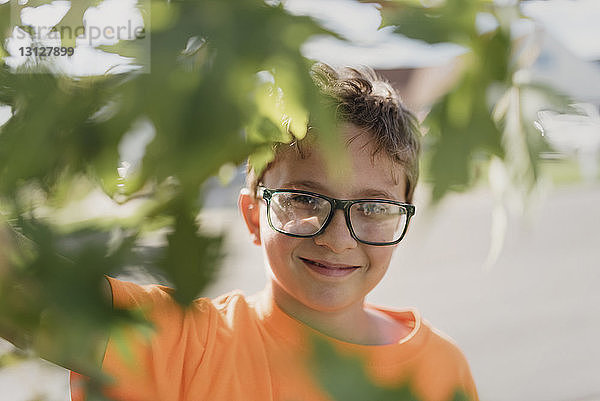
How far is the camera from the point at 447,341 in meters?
0.89

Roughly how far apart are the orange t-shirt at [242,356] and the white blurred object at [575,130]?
11 centimetres

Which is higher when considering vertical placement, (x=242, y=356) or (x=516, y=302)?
(x=242, y=356)

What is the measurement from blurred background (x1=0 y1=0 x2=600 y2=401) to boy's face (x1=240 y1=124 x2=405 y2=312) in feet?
0.24

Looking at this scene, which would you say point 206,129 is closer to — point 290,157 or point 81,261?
point 81,261

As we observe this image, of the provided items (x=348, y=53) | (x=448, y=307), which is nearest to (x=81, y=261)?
(x=348, y=53)

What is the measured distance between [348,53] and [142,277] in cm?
10

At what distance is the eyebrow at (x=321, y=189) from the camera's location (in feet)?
2.13

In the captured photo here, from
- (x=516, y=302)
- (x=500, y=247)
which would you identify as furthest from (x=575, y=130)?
(x=516, y=302)

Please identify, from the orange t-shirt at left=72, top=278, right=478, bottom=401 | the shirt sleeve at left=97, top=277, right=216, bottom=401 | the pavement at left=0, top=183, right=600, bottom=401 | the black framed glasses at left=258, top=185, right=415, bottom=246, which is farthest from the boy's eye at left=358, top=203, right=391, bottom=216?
the pavement at left=0, top=183, right=600, bottom=401

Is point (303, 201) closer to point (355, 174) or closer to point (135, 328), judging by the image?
point (355, 174)

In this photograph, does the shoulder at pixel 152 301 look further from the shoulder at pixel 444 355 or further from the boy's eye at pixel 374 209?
the shoulder at pixel 444 355

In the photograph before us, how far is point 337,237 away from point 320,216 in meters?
0.05

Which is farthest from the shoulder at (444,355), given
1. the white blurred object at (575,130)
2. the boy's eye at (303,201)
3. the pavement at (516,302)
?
the white blurred object at (575,130)

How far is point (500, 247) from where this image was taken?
1.08 feet
